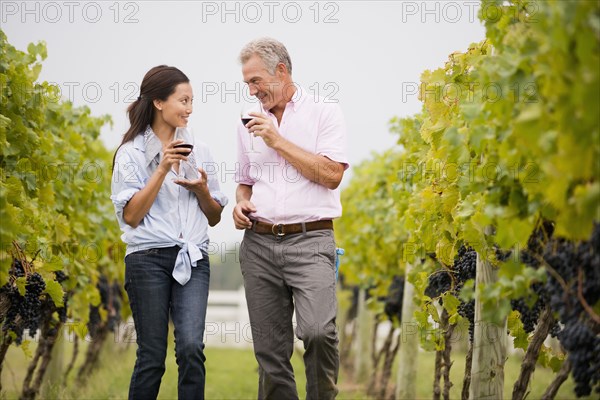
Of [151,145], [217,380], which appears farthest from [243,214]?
[217,380]

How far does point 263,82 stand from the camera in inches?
169

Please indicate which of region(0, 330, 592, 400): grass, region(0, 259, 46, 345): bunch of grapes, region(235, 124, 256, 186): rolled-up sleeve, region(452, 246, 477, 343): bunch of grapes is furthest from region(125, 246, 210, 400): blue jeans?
region(0, 330, 592, 400): grass

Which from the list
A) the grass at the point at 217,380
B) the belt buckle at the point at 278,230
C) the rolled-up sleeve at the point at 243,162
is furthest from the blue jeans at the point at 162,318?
the grass at the point at 217,380

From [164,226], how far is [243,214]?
398 mm

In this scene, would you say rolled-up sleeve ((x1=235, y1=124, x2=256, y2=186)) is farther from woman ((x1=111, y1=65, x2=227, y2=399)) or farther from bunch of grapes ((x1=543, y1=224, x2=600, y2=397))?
bunch of grapes ((x1=543, y1=224, x2=600, y2=397))

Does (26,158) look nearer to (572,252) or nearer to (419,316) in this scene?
(419,316)

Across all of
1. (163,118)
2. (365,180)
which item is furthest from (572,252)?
(365,180)

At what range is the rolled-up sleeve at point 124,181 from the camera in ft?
14.0

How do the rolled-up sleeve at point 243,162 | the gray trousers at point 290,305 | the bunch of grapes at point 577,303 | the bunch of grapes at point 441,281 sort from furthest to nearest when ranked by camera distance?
the bunch of grapes at point 441,281 < the rolled-up sleeve at point 243,162 < the gray trousers at point 290,305 < the bunch of grapes at point 577,303

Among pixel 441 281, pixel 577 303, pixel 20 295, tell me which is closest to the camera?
pixel 577 303

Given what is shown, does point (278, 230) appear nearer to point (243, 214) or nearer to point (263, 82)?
point (243, 214)

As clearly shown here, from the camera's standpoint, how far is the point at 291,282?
13.8ft

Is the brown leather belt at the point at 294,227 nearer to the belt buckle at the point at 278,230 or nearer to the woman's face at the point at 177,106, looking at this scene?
the belt buckle at the point at 278,230

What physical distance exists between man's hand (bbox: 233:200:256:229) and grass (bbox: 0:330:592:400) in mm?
2752
